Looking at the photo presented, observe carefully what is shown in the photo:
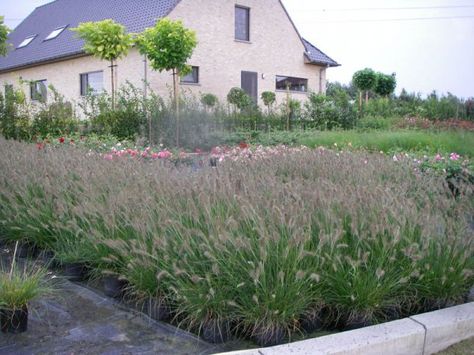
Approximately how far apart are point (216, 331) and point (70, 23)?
2335cm

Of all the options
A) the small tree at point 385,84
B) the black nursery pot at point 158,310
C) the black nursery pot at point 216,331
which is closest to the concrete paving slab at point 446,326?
the black nursery pot at point 216,331

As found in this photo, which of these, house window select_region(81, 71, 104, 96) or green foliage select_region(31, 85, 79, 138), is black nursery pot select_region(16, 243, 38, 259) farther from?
house window select_region(81, 71, 104, 96)

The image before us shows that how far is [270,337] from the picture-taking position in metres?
2.70

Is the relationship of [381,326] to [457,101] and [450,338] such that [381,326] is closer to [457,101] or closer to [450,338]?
[450,338]

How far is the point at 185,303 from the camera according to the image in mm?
2859

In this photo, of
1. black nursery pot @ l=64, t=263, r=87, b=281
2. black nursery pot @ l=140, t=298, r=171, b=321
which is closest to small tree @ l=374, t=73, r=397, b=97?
black nursery pot @ l=64, t=263, r=87, b=281

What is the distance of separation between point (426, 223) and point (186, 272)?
56.1 inches

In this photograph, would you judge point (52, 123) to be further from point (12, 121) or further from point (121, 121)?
point (121, 121)

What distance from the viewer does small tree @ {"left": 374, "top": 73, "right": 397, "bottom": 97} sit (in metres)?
25.1

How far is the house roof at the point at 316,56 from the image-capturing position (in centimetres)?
2352

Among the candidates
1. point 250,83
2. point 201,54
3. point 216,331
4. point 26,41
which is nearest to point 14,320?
point 216,331

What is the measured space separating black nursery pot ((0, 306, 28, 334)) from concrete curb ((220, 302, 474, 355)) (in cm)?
125

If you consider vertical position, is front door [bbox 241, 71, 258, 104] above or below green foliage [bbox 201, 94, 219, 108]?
above

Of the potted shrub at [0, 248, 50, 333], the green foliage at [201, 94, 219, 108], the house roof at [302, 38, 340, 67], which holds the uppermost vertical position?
the house roof at [302, 38, 340, 67]
